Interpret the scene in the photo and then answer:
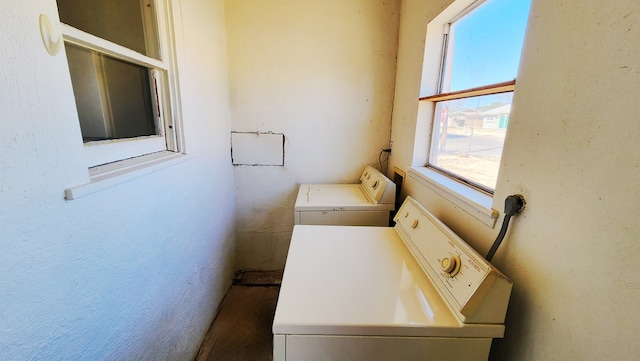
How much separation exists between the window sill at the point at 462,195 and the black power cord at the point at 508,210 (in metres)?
0.07

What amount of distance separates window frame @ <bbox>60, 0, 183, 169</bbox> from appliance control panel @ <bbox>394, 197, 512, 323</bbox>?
120 centimetres

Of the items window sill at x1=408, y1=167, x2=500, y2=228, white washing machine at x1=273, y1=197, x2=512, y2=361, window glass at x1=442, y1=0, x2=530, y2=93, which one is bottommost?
white washing machine at x1=273, y1=197, x2=512, y2=361

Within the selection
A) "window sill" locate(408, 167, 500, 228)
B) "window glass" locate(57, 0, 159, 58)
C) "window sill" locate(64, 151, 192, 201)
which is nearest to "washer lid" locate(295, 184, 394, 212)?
"window sill" locate(408, 167, 500, 228)

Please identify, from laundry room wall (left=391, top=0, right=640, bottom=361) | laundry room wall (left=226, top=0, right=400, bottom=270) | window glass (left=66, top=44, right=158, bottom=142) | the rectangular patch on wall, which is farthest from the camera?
the rectangular patch on wall

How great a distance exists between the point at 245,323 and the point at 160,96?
4.93 ft

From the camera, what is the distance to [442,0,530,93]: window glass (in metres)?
0.92

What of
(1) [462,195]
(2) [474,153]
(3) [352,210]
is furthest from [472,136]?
(3) [352,210]

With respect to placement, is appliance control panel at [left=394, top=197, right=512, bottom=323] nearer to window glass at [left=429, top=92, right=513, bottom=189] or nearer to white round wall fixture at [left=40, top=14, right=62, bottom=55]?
window glass at [left=429, top=92, right=513, bottom=189]

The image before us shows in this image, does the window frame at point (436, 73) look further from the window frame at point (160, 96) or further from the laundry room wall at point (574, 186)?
the window frame at point (160, 96)

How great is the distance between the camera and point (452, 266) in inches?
31.5

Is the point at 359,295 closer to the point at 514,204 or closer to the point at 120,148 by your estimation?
the point at 514,204

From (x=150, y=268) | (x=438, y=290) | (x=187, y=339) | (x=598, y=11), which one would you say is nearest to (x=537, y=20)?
(x=598, y=11)

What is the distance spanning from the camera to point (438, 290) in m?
0.83

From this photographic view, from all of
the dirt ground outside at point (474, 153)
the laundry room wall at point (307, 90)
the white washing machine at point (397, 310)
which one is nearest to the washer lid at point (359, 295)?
the white washing machine at point (397, 310)
